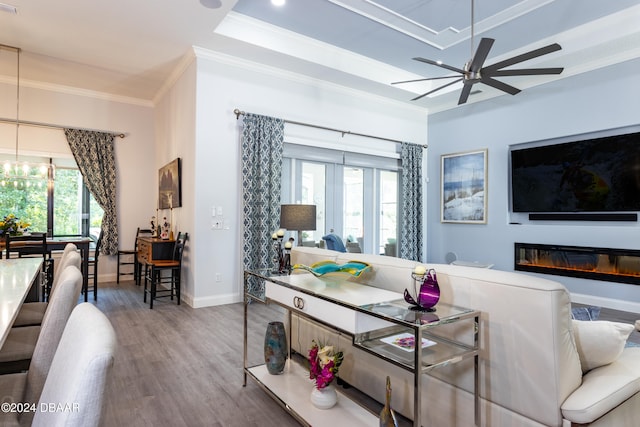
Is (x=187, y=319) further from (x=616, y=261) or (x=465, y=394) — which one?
(x=616, y=261)

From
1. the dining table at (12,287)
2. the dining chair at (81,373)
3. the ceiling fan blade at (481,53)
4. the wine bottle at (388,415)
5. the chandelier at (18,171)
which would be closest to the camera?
the dining chair at (81,373)

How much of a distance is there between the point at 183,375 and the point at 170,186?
3482mm

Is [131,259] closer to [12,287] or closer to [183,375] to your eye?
[183,375]

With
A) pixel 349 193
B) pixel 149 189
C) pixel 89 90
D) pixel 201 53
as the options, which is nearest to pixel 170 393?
pixel 201 53

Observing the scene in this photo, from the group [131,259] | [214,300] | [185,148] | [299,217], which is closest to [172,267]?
[214,300]

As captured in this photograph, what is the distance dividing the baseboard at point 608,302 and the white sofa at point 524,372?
3.61 m

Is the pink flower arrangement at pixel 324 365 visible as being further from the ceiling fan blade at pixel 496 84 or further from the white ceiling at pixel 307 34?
the white ceiling at pixel 307 34

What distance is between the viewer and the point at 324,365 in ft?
6.99

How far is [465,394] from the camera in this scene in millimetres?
1729

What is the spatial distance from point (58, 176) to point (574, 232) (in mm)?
8111

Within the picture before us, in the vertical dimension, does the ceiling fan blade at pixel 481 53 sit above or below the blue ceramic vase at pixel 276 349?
above

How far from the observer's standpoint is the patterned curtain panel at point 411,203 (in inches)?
273

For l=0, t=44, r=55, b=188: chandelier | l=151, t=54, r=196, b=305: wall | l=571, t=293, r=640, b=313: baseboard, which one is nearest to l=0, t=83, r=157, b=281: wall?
l=0, t=44, r=55, b=188: chandelier

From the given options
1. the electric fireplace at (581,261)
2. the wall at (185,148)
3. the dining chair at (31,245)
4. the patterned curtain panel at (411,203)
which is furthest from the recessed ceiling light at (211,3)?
the electric fireplace at (581,261)
